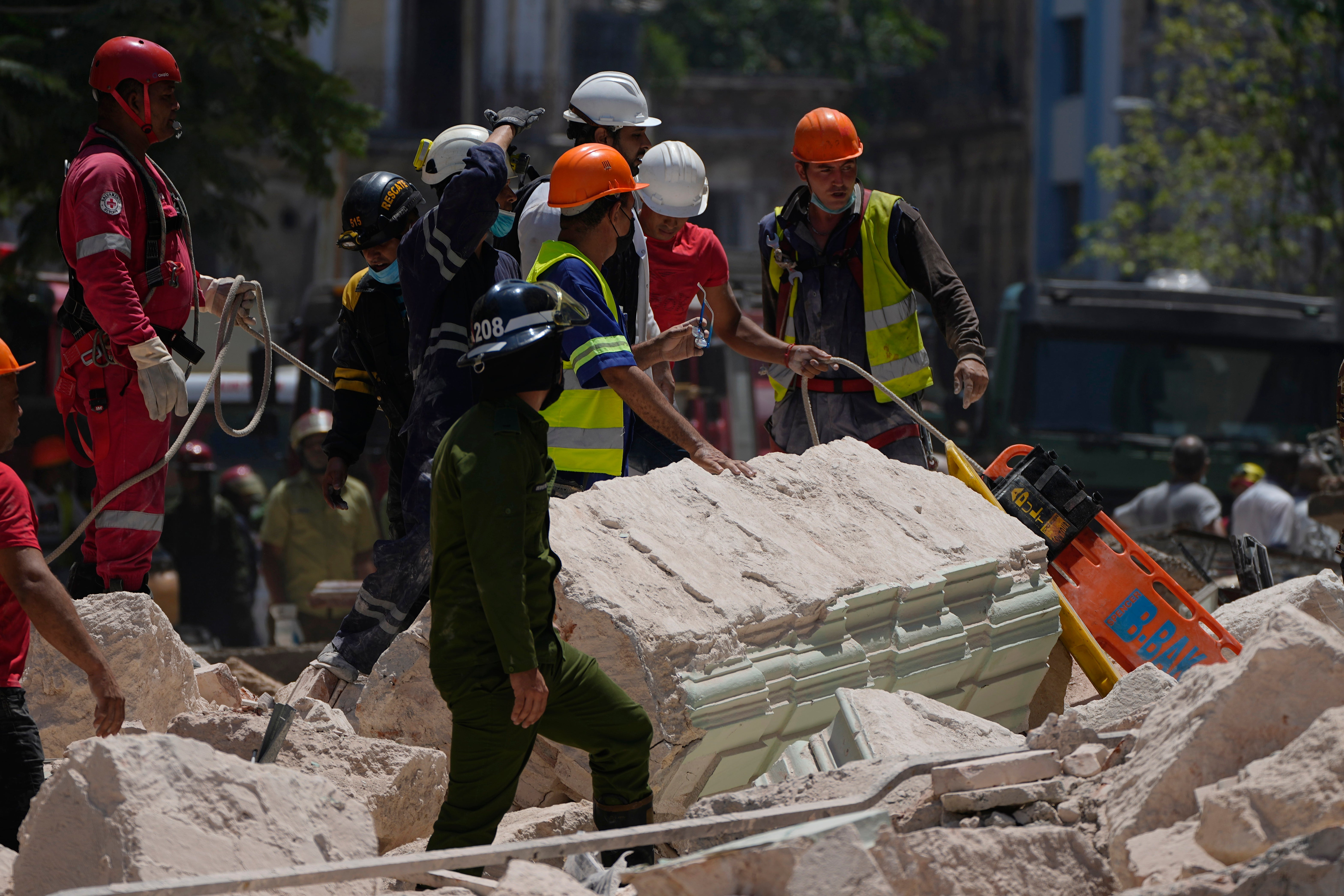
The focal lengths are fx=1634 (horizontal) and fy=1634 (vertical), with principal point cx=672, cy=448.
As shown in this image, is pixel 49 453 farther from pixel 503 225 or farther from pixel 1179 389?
pixel 1179 389

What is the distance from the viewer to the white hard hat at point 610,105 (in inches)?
231

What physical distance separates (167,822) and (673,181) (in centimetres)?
317

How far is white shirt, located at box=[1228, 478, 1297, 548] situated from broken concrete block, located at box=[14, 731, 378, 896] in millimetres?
8331

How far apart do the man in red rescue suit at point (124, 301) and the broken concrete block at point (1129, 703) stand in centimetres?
291

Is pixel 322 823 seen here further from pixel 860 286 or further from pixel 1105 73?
pixel 1105 73

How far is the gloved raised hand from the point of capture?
5.18m

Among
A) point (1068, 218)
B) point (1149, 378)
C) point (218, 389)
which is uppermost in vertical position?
point (218, 389)

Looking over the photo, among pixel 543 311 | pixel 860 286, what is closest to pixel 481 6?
pixel 860 286

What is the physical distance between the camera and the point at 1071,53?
112 ft

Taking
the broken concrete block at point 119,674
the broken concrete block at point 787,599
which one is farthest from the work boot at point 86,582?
the broken concrete block at point 787,599

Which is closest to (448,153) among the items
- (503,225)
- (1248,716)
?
(503,225)

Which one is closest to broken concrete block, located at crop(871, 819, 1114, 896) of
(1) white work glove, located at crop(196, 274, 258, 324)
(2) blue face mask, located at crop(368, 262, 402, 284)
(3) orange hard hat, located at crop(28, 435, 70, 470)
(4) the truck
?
(2) blue face mask, located at crop(368, 262, 402, 284)

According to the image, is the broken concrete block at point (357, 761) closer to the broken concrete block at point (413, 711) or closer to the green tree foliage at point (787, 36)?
the broken concrete block at point (413, 711)

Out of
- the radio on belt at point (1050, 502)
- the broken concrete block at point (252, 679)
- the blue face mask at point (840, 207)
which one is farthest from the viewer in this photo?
the broken concrete block at point (252, 679)
